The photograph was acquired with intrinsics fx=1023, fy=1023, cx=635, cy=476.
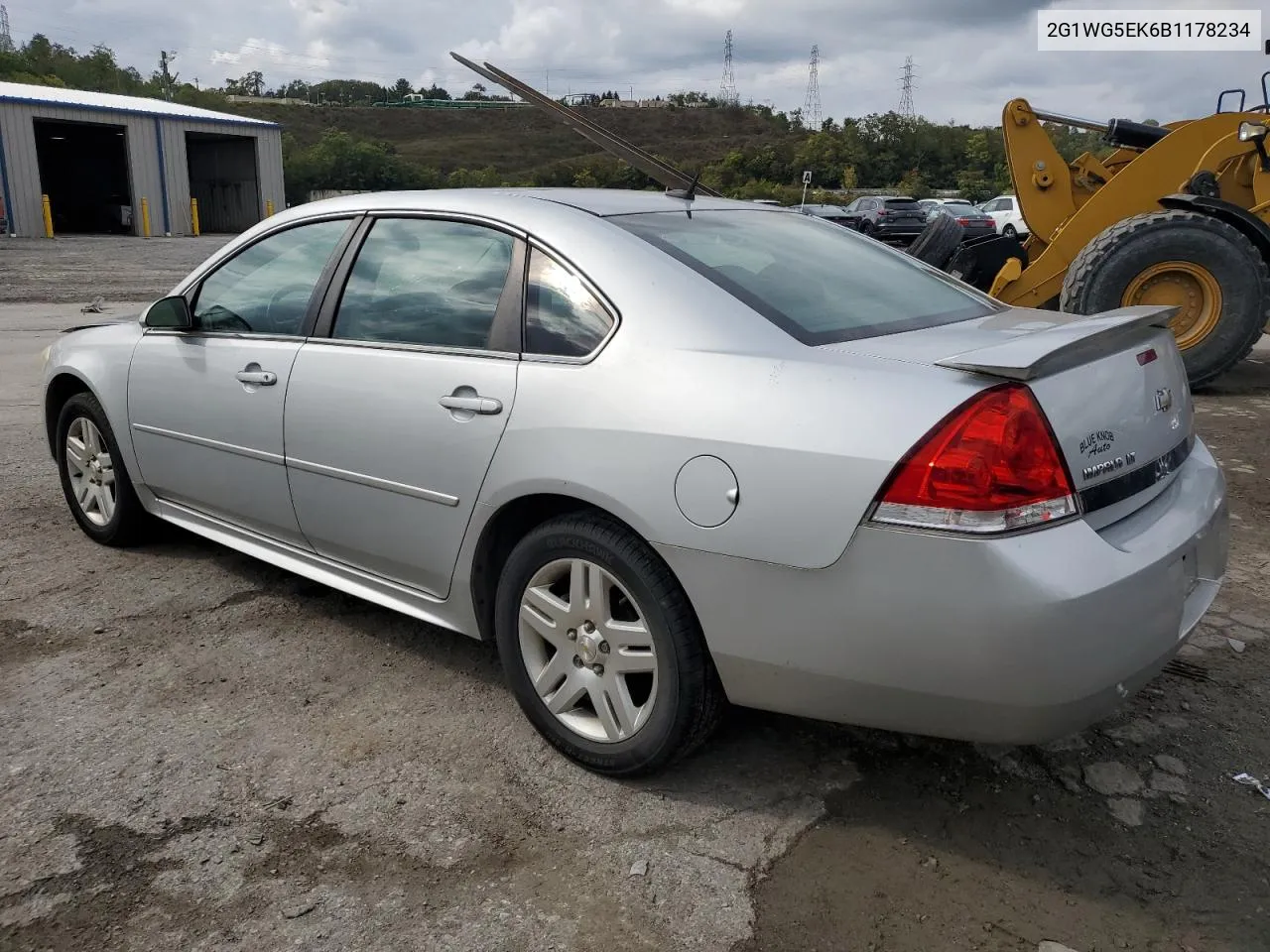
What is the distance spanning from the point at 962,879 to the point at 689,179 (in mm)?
2498

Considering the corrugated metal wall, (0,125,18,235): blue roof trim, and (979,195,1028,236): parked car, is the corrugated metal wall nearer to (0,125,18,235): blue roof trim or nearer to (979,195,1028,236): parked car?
(0,125,18,235): blue roof trim

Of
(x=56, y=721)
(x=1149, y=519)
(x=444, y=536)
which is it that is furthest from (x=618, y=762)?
(x=56, y=721)

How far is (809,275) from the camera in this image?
294 centimetres

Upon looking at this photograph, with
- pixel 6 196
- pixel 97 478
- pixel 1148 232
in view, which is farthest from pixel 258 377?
pixel 6 196

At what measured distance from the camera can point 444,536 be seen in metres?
2.96

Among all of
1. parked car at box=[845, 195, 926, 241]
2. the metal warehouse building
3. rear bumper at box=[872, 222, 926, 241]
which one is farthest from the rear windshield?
the metal warehouse building

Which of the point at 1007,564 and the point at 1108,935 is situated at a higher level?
the point at 1007,564

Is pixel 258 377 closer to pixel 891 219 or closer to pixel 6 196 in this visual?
pixel 891 219

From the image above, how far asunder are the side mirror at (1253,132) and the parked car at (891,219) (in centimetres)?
1798

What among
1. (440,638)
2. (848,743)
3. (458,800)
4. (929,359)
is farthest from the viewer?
(440,638)

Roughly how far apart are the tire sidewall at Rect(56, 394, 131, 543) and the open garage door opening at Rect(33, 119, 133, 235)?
125 feet

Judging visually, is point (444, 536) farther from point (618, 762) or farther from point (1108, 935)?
point (1108, 935)

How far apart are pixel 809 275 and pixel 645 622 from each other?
3.70 ft

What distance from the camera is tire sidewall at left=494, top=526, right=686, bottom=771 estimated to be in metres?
2.49
